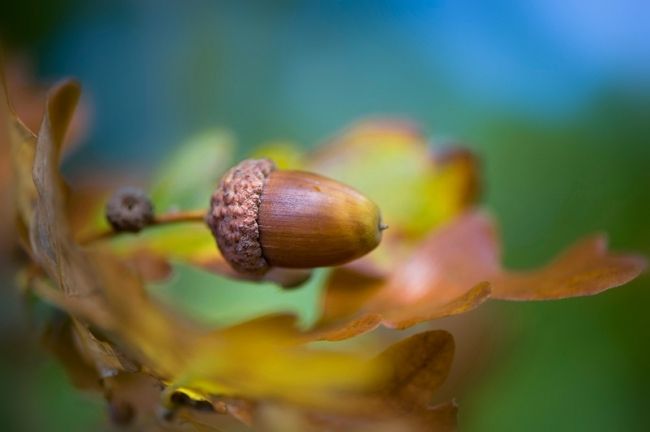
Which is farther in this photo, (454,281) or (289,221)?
(454,281)

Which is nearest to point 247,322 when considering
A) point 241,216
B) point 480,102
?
point 241,216

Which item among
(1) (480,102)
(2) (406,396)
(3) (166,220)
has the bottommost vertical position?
(2) (406,396)

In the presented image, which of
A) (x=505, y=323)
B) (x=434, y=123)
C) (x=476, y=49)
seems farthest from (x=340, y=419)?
(x=476, y=49)

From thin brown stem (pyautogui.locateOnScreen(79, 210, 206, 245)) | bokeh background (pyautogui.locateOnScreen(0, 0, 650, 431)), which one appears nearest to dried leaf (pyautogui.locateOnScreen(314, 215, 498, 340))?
thin brown stem (pyautogui.locateOnScreen(79, 210, 206, 245))

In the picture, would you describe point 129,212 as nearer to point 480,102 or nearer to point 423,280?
point 423,280

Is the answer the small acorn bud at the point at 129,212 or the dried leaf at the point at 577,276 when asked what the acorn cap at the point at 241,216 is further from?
the dried leaf at the point at 577,276
